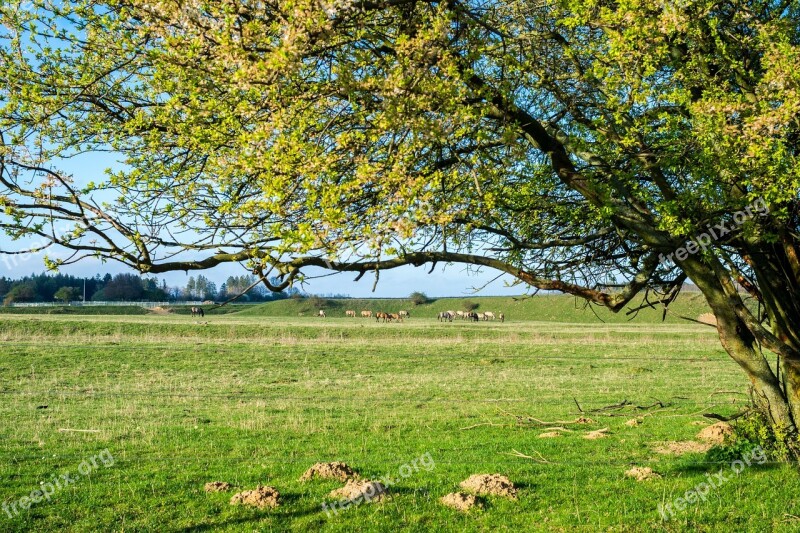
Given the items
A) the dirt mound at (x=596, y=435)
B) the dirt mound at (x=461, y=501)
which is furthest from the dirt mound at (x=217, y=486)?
the dirt mound at (x=596, y=435)

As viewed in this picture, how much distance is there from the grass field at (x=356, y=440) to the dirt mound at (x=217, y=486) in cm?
28

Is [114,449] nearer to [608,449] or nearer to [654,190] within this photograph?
[608,449]

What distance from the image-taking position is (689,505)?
1032 cm

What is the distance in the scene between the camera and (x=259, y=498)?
10211 millimetres

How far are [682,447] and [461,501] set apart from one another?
6.85 meters

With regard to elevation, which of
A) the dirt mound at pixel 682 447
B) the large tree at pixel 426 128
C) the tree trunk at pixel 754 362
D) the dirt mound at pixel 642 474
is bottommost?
the dirt mound at pixel 682 447

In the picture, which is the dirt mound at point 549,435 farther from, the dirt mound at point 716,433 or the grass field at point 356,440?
the dirt mound at point 716,433

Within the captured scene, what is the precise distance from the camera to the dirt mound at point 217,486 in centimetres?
1115

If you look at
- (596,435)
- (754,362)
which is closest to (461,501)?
(754,362)

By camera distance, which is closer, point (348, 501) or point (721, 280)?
point (348, 501)

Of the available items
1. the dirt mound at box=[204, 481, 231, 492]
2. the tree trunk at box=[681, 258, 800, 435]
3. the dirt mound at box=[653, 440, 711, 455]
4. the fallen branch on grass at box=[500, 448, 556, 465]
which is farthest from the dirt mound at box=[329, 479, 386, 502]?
the dirt mound at box=[653, 440, 711, 455]

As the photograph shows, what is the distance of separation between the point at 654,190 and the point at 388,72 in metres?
7.24

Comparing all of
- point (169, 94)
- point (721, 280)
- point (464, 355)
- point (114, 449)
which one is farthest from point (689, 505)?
point (464, 355)

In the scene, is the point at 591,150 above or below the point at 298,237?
above
